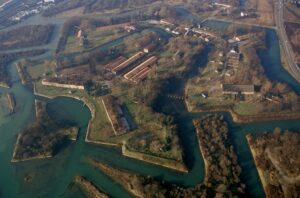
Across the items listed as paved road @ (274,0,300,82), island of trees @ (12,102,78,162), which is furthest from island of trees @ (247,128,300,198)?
island of trees @ (12,102,78,162)

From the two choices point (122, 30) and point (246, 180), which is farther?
point (122, 30)

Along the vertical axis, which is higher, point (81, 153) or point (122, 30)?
point (122, 30)

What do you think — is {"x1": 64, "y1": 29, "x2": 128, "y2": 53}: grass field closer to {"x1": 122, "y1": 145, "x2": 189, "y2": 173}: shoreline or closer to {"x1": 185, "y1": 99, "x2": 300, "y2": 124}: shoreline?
{"x1": 122, "y1": 145, "x2": 189, "y2": 173}: shoreline

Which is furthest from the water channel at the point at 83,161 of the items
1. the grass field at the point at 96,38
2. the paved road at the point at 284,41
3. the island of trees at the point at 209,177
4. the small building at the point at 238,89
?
the grass field at the point at 96,38

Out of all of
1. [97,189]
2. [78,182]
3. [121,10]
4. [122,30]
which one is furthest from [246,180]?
[121,10]

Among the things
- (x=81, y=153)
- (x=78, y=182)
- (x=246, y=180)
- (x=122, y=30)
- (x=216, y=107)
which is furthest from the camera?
(x=122, y=30)

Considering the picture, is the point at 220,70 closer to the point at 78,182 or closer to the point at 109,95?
the point at 109,95
